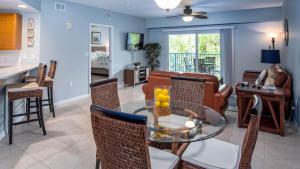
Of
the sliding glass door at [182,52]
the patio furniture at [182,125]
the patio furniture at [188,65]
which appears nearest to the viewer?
the patio furniture at [182,125]

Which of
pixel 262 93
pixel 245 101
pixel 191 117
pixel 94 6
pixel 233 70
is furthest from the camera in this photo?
pixel 233 70

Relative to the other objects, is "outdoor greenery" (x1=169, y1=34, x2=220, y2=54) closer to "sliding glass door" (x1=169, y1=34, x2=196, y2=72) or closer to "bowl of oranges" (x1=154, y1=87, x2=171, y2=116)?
"sliding glass door" (x1=169, y1=34, x2=196, y2=72)

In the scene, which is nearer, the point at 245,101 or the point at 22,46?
the point at 245,101

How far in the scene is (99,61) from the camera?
8961 millimetres

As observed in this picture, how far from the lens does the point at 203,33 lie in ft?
25.3

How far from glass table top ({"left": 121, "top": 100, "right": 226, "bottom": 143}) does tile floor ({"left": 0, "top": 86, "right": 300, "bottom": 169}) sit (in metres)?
0.74

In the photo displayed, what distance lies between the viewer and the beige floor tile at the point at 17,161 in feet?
7.88

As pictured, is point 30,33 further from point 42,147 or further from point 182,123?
point 182,123

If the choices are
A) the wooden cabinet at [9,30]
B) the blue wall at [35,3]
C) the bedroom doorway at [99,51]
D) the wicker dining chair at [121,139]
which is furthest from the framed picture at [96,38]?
the wicker dining chair at [121,139]

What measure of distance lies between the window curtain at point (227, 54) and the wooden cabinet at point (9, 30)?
6006 millimetres

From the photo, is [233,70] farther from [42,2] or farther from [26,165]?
[26,165]

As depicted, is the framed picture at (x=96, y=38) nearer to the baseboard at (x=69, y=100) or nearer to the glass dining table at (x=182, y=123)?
the baseboard at (x=69, y=100)

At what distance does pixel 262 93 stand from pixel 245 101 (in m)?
0.37

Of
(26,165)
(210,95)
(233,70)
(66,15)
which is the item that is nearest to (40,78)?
(26,165)
